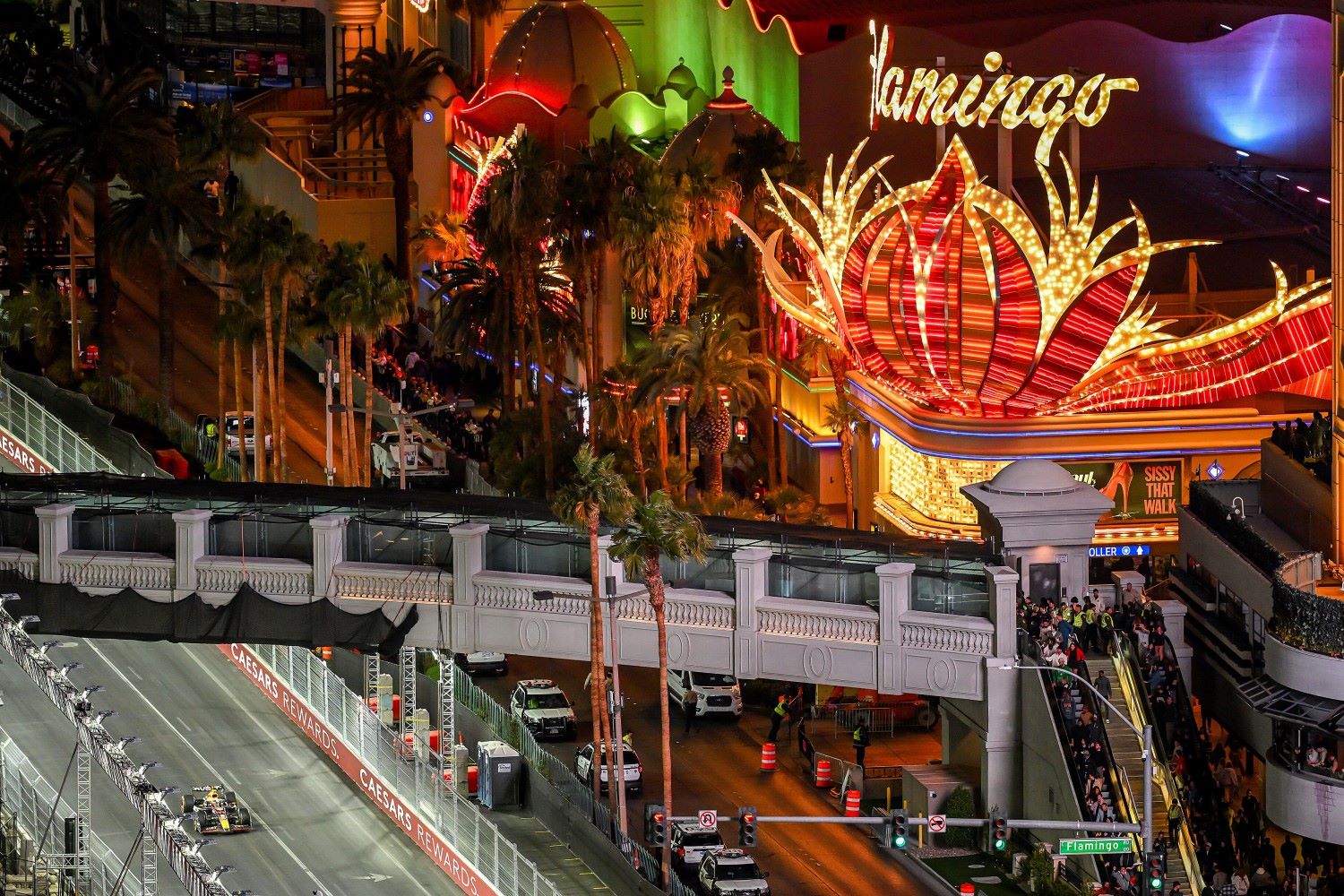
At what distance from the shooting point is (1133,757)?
61.6 m

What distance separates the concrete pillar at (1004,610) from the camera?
207 ft

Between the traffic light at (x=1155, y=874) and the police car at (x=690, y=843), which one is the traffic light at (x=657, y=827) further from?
the traffic light at (x=1155, y=874)

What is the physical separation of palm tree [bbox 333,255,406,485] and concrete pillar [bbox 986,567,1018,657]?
28139 mm

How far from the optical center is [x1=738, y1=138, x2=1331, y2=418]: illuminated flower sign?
78.8 m

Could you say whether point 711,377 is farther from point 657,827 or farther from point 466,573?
point 657,827

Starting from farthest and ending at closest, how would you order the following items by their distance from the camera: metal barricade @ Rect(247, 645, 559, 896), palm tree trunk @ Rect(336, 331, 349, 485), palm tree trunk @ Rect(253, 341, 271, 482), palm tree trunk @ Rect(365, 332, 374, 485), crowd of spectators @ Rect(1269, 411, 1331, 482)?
1. palm tree trunk @ Rect(253, 341, 271, 482)
2. palm tree trunk @ Rect(336, 331, 349, 485)
3. palm tree trunk @ Rect(365, 332, 374, 485)
4. crowd of spectators @ Rect(1269, 411, 1331, 482)
5. metal barricade @ Rect(247, 645, 559, 896)

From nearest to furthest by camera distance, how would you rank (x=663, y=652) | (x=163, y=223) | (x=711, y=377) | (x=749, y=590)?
(x=663, y=652)
(x=749, y=590)
(x=711, y=377)
(x=163, y=223)

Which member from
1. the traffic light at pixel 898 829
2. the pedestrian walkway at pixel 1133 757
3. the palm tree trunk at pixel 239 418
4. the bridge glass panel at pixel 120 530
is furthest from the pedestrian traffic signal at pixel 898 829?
the palm tree trunk at pixel 239 418

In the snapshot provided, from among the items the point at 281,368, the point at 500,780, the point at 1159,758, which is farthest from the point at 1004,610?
the point at 281,368

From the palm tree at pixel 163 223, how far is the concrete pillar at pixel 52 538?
26.9m

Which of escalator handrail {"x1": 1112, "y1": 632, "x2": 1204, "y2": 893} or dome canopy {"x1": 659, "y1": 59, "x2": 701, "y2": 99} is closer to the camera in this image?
escalator handrail {"x1": 1112, "y1": 632, "x2": 1204, "y2": 893}

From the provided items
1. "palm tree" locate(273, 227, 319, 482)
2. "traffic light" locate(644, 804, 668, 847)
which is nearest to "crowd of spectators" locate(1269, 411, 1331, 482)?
"traffic light" locate(644, 804, 668, 847)

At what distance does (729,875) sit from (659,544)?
6910 mm

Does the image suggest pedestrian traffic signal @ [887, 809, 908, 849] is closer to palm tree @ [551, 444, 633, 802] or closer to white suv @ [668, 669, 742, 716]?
palm tree @ [551, 444, 633, 802]
